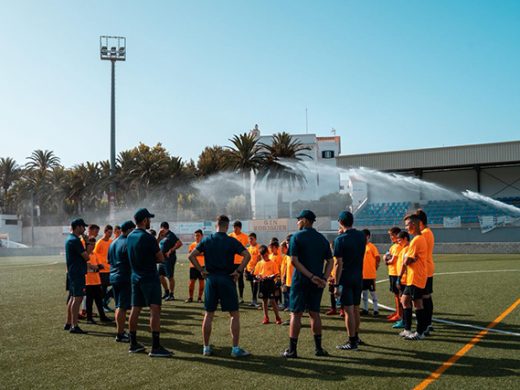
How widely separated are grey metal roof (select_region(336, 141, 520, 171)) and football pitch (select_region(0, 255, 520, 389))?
31.5 metres

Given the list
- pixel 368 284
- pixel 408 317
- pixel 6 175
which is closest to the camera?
pixel 408 317

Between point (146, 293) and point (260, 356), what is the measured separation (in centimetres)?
193

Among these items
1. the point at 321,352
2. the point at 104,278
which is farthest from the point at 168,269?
the point at 321,352

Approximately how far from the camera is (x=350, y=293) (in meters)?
7.69

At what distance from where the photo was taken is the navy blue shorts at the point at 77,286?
9453 mm

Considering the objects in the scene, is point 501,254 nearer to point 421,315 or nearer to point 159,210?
point 421,315

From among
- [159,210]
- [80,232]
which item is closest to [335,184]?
[159,210]

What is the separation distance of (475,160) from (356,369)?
3864 centimetres

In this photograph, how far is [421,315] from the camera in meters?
8.30

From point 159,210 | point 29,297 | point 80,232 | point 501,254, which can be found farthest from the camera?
point 159,210

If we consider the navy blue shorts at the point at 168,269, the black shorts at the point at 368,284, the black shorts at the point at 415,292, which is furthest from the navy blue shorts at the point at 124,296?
the navy blue shorts at the point at 168,269

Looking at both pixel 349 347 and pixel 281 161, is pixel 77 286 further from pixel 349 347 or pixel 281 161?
pixel 281 161

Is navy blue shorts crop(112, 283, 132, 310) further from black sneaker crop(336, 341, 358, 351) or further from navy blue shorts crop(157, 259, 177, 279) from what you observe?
navy blue shorts crop(157, 259, 177, 279)

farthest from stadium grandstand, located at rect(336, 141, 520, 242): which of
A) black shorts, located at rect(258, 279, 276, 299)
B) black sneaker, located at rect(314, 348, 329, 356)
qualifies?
black sneaker, located at rect(314, 348, 329, 356)
